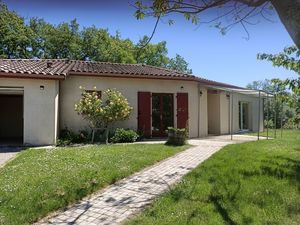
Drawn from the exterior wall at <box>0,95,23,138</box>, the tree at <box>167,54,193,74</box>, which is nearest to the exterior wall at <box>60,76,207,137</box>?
the exterior wall at <box>0,95,23,138</box>

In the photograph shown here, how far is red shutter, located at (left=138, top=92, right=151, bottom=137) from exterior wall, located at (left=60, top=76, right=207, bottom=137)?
8.3 inches

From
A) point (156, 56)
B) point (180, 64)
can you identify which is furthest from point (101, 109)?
point (180, 64)

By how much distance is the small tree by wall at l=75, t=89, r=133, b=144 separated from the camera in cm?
1452

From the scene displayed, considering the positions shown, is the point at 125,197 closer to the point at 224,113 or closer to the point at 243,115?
the point at 224,113

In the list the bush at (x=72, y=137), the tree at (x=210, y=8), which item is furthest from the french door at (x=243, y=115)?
the tree at (x=210, y=8)

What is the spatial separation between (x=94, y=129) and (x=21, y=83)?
11.9 feet

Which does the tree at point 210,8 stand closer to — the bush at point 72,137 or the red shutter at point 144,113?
the bush at point 72,137

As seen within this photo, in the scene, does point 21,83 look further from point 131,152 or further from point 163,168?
point 163,168

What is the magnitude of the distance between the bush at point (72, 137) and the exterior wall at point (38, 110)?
2.18 feet

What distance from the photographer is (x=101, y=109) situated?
1452cm

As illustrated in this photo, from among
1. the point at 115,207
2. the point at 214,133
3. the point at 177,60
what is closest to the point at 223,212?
the point at 115,207

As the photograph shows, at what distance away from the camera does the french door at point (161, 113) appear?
1747cm

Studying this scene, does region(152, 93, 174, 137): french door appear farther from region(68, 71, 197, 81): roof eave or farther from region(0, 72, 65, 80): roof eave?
region(0, 72, 65, 80): roof eave

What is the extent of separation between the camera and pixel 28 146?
13.5 meters
